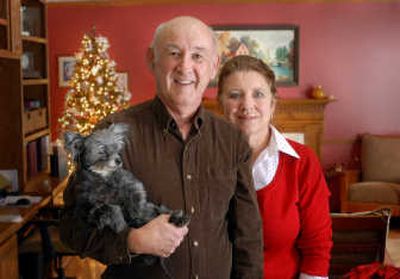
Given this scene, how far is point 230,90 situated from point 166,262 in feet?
2.41

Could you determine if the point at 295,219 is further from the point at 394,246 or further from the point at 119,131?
the point at 394,246

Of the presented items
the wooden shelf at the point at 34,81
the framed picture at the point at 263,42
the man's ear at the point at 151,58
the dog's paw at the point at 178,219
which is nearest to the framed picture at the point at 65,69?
the framed picture at the point at 263,42

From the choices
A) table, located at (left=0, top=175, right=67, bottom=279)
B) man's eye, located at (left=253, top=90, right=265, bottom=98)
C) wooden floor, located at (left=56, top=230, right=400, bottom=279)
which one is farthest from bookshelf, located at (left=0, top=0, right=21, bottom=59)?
man's eye, located at (left=253, top=90, right=265, bottom=98)

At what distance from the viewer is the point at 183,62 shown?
145 centimetres

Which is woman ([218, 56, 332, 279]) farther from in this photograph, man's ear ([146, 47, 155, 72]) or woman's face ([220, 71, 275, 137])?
man's ear ([146, 47, 155, 72])

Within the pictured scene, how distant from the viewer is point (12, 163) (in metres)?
4.28

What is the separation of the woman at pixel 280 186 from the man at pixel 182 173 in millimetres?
288

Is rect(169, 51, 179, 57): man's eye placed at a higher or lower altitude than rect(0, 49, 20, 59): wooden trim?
lower

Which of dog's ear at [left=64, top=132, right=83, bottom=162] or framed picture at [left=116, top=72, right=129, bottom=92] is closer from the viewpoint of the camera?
dog's ear at [left=64, top=132, right=83, bottom=162]

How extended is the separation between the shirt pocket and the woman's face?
44 cm

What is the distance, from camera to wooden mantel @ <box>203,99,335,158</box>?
7121mm

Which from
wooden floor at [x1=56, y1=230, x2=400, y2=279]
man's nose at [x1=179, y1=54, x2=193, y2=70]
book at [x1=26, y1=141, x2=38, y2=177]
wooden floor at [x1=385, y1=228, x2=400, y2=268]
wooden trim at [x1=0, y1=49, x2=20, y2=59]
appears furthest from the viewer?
wooden floor at [x1=385, y1=228, x2=400, y2=268]

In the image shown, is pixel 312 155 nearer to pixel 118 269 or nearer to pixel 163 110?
pixel 163 110

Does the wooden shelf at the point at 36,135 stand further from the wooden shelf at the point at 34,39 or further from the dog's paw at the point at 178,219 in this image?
the dog's paw at the point at 178,219
